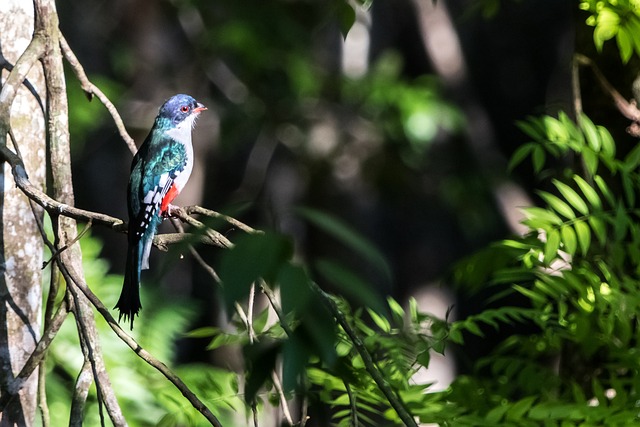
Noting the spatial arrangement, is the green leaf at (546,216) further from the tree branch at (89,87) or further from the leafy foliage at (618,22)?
the tree branch at (89,87)

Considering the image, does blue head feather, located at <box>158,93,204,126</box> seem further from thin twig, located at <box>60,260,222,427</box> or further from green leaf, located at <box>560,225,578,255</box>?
thin twig, located at <box>60,260,222,427</box>

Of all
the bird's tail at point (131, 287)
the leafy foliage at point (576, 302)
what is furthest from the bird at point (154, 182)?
the leafy foliage at point (576, 302)

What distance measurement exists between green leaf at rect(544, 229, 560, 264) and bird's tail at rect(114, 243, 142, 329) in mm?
1142

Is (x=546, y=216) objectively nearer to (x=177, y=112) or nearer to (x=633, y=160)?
(x=633, y=160)

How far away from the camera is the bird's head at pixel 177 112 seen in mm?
3361

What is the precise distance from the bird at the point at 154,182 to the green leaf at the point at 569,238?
116 cm

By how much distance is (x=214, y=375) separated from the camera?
359 centimetres

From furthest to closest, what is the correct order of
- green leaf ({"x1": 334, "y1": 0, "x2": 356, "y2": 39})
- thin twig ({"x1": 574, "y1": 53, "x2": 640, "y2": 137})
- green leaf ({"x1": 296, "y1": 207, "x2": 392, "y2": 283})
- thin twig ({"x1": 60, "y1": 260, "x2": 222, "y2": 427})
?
1. thin twig ({"x1": 574, "y1": 53, "x2": 640, "y2": 137})
2. green leaf ({"x1": 334, "y1": 0, "x2": 356, "y2": 39})
3. thin twig ({"x1": 60, "y1": 260, "x2": 222, "y2": 427})
4. green leaf ({"x1": 296, "y1": 207, "x2": 392, "y2": 283})

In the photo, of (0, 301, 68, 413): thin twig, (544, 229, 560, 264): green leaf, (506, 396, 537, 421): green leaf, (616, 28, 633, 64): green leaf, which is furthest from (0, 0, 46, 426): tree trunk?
(616, 28, 633, 64): green leaf

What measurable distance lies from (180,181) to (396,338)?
2.91 ft

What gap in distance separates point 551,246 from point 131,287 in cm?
120

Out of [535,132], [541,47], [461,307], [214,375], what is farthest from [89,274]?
[541,47]

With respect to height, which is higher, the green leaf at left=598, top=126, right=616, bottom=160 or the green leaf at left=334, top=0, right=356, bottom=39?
the green leaf at left=334, top=0, right=356, bottom=39

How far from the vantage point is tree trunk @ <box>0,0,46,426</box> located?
237cm
